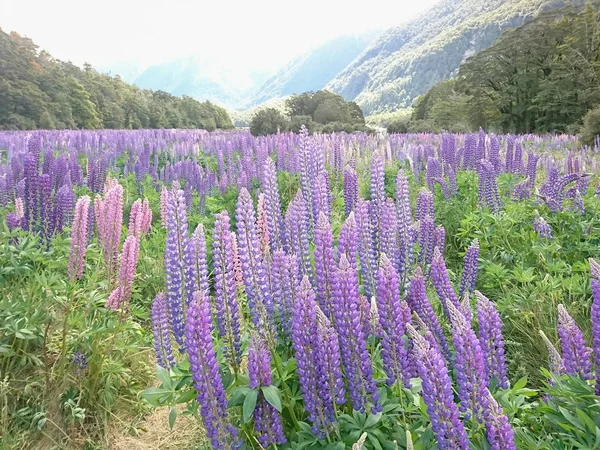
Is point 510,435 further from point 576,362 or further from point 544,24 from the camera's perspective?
point 544,24

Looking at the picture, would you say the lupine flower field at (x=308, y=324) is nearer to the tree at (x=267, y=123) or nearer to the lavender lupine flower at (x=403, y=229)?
the lavender lupine flower at (x=403, y=229)

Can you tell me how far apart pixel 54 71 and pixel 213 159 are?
41083mm

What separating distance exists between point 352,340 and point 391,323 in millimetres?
151

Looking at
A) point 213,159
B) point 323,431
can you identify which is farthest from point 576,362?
point 213,159

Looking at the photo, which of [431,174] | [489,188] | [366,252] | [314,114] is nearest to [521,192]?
[489,188]

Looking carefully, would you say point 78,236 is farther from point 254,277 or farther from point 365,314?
point 365,314

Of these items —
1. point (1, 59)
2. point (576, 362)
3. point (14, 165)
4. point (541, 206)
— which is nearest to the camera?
point (576, 362)

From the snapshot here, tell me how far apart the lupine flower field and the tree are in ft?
39.8

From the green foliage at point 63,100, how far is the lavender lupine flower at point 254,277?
36366mm

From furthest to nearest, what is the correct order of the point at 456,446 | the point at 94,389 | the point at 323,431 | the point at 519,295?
the point at 519,295, the point at 94,389, the point at 323,431, the point at 456,446

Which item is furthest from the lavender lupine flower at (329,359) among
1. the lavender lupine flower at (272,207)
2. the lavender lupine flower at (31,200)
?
the lavender lupine flower at (31,200)

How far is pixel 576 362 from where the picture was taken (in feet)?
5.59

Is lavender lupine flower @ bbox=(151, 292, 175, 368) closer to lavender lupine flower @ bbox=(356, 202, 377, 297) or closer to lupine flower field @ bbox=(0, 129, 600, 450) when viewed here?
lupine flower field @ bbox=(0, 129, 600, 450)

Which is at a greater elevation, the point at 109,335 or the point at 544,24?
the point at 544,24
